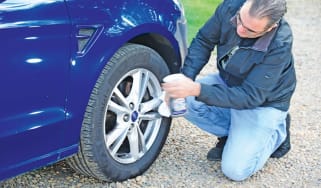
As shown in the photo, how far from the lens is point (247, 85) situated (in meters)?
3.36

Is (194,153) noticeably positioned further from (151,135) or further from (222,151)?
(151,135)

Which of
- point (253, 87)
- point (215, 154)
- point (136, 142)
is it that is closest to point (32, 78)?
point (136, 142)

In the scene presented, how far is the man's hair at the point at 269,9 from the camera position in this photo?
3129 mm

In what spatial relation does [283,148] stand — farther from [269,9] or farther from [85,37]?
[85,37]

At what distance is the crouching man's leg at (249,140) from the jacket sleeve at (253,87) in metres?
0.22

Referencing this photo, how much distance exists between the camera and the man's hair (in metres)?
3.13

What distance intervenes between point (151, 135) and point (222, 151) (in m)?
0.52

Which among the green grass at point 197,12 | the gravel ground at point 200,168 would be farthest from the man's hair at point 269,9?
the green grass at point 197,12

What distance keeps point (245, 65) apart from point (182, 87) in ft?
1.46

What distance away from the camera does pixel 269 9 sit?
314cm

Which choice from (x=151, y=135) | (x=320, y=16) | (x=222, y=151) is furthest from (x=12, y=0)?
(x=320, y=16)

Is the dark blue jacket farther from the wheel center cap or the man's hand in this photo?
the wheel center cap

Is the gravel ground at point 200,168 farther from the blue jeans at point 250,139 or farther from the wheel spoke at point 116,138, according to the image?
the wheel spoke at point 116,138

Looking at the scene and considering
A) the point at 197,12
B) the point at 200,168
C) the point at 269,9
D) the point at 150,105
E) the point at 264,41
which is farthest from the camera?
the point at 197,12
